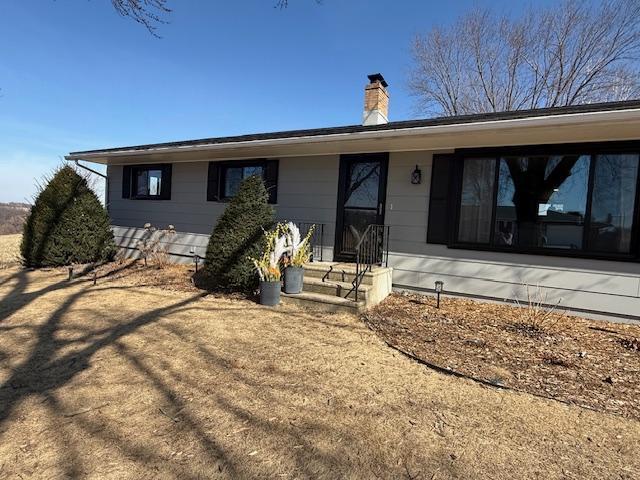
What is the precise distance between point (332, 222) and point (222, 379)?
4.38 metres

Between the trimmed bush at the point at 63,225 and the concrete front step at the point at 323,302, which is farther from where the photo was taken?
the trimmed bush at the point at 63,225

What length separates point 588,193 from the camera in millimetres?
5000

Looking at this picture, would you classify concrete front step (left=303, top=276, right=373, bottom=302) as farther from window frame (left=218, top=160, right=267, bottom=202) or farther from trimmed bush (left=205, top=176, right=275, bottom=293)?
window frame (left=218, top=160, right=267, bottom=202)

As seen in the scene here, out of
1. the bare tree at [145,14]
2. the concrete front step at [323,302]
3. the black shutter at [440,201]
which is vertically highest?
the bare tree at [145,14]

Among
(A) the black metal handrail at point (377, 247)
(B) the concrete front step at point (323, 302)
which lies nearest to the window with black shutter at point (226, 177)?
(A) the black metal handrail at point (377, 247)

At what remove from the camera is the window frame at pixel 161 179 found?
920cm

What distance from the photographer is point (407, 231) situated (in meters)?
6.28

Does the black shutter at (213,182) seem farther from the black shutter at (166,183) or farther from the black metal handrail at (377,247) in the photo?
the black metal handrail at (377,247)

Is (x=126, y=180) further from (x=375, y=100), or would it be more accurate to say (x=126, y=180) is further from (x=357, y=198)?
(x=375, y=100)

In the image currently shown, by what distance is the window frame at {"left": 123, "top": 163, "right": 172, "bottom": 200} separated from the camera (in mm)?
9195

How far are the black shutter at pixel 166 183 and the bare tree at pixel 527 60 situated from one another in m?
14.1

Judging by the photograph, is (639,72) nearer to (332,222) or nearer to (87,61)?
(332,222)

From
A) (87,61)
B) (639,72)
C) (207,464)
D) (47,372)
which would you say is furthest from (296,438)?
(639,72)

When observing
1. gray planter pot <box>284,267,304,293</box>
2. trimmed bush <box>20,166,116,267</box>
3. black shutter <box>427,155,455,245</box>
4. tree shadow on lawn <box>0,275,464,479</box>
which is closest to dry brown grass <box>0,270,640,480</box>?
tree shadow on lawn <box>0,275,464,479</box>
